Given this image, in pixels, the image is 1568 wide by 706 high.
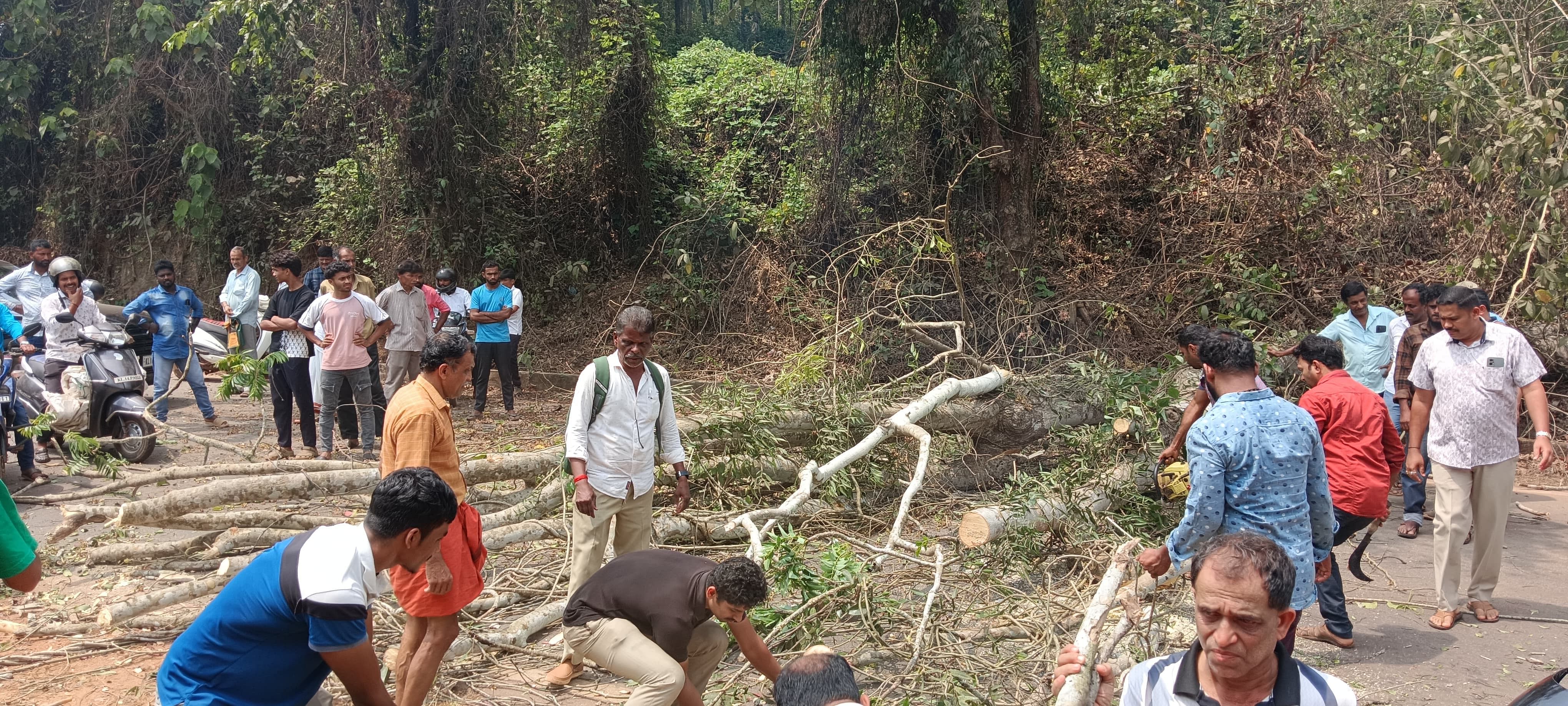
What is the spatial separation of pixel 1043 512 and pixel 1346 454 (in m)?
1.90

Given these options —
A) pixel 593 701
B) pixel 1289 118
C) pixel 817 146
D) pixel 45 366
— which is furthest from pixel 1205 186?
pixel 45 366

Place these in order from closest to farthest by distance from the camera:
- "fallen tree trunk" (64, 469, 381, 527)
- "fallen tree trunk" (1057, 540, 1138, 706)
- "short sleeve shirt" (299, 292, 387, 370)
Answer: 1. "fallen tree trunk" (1057, 540, 1138, 706)
2. "fallen tree trunk" (64, 469, 381, 527)
3. "short sleeve shirt" (299, 292, 387, 370)

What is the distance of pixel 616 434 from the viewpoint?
5012 mm

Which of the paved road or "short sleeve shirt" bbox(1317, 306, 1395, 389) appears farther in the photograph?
"short sleeve shirt" bbox(1317, 306, 1395, 389)

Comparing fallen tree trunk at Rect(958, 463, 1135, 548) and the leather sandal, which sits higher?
fallen tree trunk at Rect(958, 463, 1135, 548)

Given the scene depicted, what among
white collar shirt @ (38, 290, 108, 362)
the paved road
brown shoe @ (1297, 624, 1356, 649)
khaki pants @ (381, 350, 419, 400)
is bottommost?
the paved road

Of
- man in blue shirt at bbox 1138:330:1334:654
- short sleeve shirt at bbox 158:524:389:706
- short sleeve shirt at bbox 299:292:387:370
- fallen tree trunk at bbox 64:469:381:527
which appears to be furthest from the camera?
short sleeve shirt at bbox 299:292:387:370

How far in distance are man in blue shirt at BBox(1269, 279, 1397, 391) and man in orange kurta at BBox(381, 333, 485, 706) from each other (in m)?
5.87

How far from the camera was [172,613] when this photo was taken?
539 centimetres

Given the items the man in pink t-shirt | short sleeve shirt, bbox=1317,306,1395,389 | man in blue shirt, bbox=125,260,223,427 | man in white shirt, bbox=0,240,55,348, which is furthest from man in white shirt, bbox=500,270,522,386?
short sleeve shirt, bbox=1317,306,1395,389

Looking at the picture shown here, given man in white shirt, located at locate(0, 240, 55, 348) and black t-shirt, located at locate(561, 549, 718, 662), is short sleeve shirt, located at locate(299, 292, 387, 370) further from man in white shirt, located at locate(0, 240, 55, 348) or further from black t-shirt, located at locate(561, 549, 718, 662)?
black t-shirt, located at locate(561, 549, 718, 662)

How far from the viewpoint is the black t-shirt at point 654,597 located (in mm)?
3832

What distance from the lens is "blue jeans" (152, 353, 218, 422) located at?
9852mm

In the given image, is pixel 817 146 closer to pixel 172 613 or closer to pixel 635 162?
pixel 635 162
